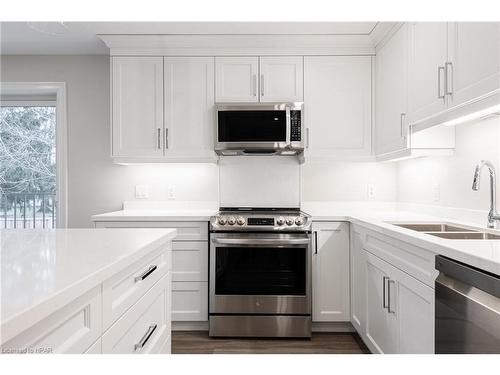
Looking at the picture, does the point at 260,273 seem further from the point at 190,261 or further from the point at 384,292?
the point at 384,292

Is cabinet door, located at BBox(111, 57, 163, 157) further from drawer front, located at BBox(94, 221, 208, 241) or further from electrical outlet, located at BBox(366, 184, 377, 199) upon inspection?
electrical outlet, located at BBox(366, 184, 377, 199)

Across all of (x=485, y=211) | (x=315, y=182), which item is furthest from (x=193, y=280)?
(x=485, y=211)

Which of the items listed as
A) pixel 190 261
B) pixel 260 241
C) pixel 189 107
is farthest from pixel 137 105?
pixel 260 241

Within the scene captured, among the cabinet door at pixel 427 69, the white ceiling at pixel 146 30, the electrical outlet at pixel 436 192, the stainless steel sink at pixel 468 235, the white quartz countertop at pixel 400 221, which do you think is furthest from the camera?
the white ceiling at pixel 146 30

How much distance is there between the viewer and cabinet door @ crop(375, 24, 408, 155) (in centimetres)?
225

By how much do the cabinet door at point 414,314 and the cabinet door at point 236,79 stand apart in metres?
Answer: 1.83

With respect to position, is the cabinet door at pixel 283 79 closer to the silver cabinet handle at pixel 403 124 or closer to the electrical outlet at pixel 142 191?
the silver cabinet handle at pixel 403 124

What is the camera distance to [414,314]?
1.52 meters

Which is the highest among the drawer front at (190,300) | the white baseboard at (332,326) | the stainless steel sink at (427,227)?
the stainless steel sink at (427,227)

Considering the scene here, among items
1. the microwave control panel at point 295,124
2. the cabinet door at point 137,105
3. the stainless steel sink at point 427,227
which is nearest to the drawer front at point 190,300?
the cabinet door at point 137,105

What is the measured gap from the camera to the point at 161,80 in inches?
111

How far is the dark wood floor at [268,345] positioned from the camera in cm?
229
